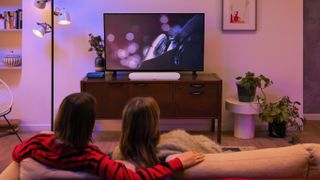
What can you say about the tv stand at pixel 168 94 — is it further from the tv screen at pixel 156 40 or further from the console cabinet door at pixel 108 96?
the tv screen at pixel 156 40

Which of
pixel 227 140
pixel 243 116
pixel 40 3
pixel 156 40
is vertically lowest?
pixel 227 140

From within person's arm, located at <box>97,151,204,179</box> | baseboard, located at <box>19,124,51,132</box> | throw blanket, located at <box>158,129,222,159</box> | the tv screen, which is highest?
the tv screen

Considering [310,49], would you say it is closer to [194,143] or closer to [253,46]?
[253,46]

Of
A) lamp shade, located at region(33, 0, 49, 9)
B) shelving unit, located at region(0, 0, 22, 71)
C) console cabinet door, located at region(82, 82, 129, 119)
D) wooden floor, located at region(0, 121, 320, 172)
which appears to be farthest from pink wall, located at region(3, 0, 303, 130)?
console cabinet door, located at region(82, 82, 129, 119)

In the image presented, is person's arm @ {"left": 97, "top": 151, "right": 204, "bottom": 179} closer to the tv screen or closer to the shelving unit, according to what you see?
the tv screen

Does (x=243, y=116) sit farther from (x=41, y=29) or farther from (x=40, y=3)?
(x=40, y=3)

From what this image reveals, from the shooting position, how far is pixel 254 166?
1.53 m

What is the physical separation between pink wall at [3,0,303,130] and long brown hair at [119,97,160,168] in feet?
11.0

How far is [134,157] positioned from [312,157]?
2.21 feet

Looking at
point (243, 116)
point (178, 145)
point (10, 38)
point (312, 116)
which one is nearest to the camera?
point (178, 145)

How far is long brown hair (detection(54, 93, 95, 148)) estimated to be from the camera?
1.63 m

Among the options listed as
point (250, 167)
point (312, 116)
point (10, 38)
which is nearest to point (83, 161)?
point (250, 167)

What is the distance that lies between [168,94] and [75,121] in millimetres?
2819

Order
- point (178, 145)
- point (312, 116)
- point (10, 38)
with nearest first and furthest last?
point (178, 145) → point (10, 38) → point (312, 116)
